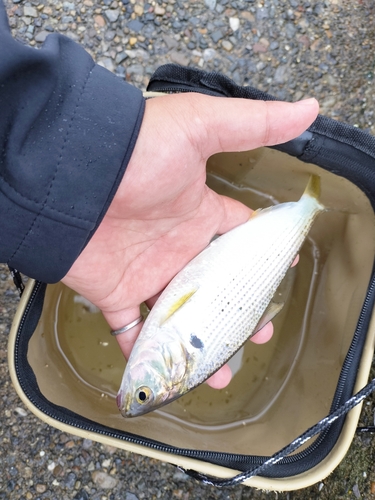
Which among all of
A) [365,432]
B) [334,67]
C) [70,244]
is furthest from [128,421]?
[334,67]

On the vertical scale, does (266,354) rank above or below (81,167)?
below

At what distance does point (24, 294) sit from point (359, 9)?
7.92 ft

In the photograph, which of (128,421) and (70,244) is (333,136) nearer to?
(70,244)

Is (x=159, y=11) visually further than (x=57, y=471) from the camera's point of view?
Yes

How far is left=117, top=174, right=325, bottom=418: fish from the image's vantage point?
1614mm

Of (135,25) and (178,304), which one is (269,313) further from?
(135,25)

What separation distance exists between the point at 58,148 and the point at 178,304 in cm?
72

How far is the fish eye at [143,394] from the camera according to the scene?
5.19ft

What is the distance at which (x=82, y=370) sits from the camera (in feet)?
6.99

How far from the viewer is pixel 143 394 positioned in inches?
62.3

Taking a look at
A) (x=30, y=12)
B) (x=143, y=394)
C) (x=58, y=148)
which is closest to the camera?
(x=58, y=148)

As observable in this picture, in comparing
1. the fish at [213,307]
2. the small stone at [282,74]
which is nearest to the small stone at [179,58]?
the small stone at [282,74]

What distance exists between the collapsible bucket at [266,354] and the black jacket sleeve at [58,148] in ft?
1.19

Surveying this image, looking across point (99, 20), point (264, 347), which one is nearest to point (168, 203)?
point (264, 347)
